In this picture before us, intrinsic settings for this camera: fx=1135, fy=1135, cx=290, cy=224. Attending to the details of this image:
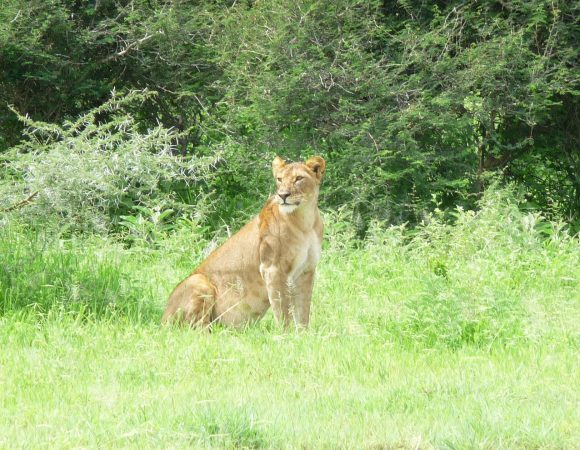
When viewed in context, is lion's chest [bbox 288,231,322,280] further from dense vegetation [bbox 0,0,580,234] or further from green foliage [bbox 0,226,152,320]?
dense vegetation [bbox 0,0,580,234]

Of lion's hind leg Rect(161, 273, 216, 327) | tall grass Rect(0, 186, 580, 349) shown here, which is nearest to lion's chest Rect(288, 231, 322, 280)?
tall grass Rect(0, 186, 580, 349)

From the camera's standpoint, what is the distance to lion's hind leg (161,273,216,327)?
8.15m

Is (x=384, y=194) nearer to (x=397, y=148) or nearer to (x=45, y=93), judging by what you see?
(x=397, y=148)

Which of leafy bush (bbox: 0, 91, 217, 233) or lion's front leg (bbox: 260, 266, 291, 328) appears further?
leafy bush (bbox: 0, 91, 217, 233)

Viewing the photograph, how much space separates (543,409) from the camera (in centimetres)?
571

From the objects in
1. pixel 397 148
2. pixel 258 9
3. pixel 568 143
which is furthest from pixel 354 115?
pixel 568 143

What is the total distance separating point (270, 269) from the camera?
816 centimetres

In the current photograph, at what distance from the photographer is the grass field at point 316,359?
5.34 m

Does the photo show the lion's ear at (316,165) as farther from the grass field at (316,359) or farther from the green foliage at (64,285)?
the green foliage at (64,285)

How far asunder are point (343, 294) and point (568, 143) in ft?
21.7

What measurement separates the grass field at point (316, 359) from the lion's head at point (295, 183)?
0.94 meters

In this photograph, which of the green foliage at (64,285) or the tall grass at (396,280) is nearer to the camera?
the tall grass at (396,280)

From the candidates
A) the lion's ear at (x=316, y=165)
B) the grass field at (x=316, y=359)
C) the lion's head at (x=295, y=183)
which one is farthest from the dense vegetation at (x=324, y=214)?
the lion's ear at (x=316, y=165)

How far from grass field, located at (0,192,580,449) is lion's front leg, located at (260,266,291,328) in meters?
0.15
